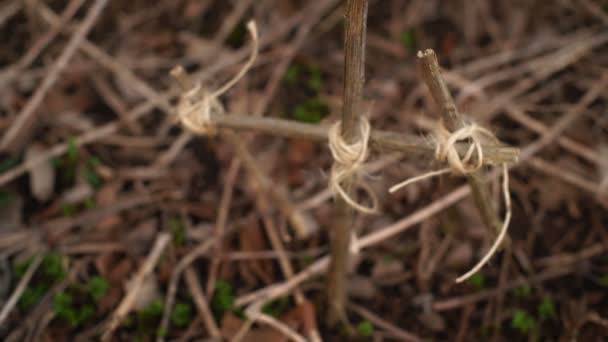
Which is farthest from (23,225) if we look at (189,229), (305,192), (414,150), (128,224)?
(414,150)

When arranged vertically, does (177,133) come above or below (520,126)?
above

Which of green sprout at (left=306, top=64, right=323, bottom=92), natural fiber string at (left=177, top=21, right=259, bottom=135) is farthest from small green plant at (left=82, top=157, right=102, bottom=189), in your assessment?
green sprout at (left=306, top=64, right=323, bottom=92)

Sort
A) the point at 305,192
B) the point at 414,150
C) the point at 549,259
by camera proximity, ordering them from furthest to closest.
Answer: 1. the point at 305,192
2. the point at 549,259
3. the point at 414,150

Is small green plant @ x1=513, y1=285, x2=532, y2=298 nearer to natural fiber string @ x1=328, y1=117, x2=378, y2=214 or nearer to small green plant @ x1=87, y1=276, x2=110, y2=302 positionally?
natural fiber string @ x1=328, y1=117, x2=378, y2=214

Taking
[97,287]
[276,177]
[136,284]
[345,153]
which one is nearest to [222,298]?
[136,284]

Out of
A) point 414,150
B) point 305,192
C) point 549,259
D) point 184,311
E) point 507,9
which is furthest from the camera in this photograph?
point 507,9

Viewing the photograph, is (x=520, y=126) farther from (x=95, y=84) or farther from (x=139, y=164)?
(x=95, y=84)

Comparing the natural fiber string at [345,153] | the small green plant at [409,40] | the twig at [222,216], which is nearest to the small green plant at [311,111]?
the twig at [222,216]
